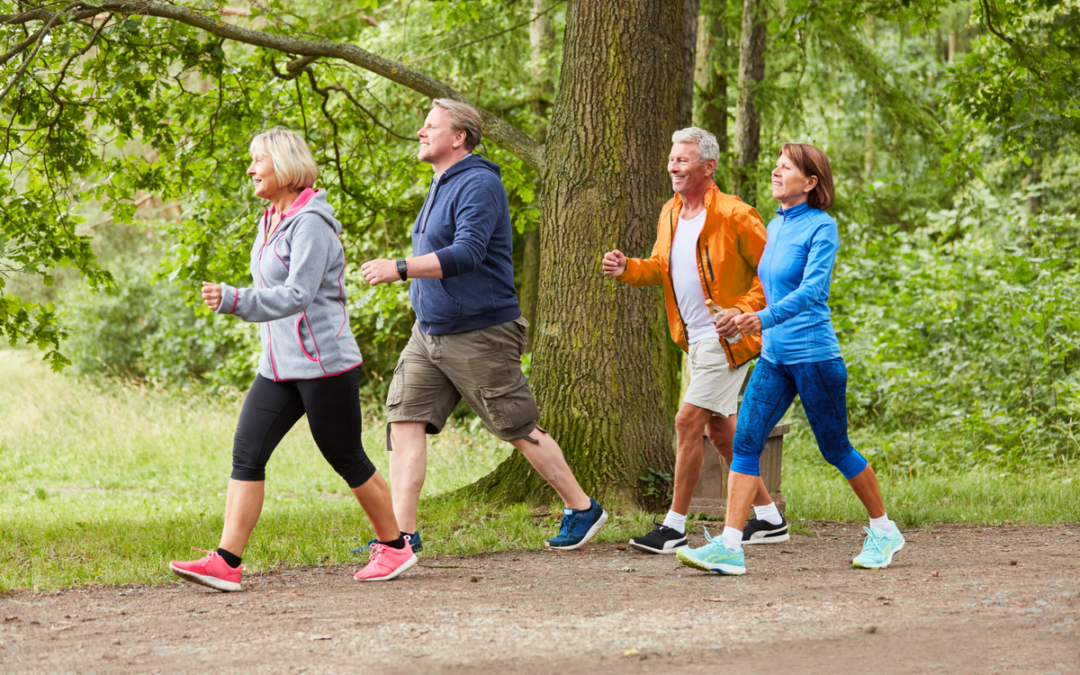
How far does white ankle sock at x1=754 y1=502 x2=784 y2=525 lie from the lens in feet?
17.7

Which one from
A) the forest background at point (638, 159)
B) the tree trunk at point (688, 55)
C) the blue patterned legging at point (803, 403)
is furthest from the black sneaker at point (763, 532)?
the tree trunk at point (688, 55)

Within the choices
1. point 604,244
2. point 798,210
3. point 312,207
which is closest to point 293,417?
point 312,207

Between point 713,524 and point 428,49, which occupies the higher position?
point 428,49

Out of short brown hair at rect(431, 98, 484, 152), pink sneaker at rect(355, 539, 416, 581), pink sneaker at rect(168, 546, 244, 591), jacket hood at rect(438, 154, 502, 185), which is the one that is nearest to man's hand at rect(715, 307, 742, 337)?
jacket hood at rect(438, 154, 502, 185)

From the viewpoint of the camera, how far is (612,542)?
527cm

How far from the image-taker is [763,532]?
17.6ft

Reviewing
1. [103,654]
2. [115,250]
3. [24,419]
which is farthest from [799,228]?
[115,250]

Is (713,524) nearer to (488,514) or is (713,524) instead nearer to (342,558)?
(488,514)

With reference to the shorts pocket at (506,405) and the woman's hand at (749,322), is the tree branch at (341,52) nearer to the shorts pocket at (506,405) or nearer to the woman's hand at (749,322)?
the shorts pocket at (506,405)

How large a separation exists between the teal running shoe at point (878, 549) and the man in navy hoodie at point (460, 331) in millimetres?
1409

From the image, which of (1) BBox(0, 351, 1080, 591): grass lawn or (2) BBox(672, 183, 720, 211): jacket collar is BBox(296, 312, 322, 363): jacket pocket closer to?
(1) BBox(0, 351, 1080, 591): grass lawn

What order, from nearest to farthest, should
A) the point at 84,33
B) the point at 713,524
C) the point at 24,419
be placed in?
the point at 713,524 < the point at 84,33 < the point at 24,419

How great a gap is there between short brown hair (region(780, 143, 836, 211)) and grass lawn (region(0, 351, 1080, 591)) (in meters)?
2.06

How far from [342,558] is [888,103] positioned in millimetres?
8545
